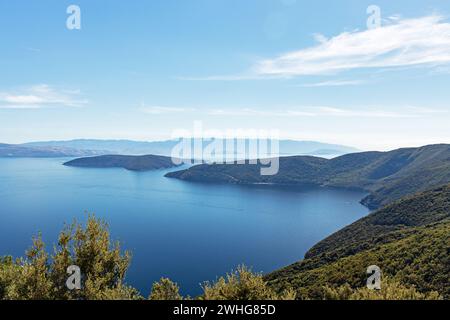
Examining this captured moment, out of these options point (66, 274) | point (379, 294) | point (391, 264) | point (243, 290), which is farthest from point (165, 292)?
point (391, 264)

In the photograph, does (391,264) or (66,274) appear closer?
(66,274)

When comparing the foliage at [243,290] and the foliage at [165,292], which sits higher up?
the foliage at [243,290]

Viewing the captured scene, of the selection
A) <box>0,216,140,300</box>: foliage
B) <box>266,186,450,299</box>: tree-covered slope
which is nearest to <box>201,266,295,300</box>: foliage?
<box>0,216,140,300</box>: foliage

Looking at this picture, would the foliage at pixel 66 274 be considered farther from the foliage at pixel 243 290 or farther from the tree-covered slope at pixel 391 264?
the tree-covered slope at pixel 391 264

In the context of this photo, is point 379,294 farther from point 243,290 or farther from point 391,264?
point 391,264

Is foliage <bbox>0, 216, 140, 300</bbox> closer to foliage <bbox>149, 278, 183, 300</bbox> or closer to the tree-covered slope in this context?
foliage <bbox>149, 278, 183, 300</bbox>

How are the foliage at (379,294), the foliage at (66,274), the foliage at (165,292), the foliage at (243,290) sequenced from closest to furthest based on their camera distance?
the foliage at (379,294)
the foliage at (66,274)
the foliage at (243,290)
the foliage at (165,292)

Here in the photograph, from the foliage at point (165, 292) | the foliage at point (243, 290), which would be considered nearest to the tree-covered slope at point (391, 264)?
the foliage at point (243, 290)
